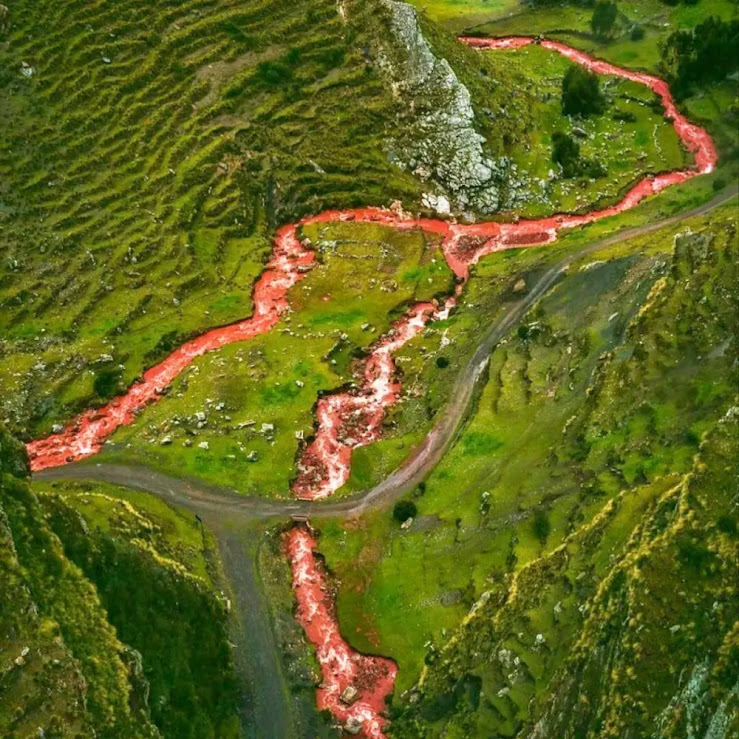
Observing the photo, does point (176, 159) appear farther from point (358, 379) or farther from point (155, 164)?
point (358, 379)

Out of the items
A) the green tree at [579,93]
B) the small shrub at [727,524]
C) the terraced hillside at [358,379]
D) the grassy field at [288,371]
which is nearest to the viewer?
the small shrub at [727,524]

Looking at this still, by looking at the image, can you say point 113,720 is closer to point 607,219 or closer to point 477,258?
point 477,258

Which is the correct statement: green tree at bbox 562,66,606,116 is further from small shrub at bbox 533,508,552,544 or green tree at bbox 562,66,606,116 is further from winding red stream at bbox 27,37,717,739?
small shrub at bbox 533,508,552,544

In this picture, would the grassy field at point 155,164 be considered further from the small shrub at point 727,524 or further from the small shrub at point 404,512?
the small shrub at point 727,524

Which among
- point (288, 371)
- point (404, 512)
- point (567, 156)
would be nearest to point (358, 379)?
point (288, 371)

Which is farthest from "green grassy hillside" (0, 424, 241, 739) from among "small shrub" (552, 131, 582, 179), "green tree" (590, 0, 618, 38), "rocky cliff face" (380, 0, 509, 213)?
"green tree" (590, 0, 618, 38)

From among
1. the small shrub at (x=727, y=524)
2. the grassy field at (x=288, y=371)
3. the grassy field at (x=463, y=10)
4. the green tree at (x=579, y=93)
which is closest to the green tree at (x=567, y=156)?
the green tree at (x=579, y=93)

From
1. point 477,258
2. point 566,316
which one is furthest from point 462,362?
point 477,258
